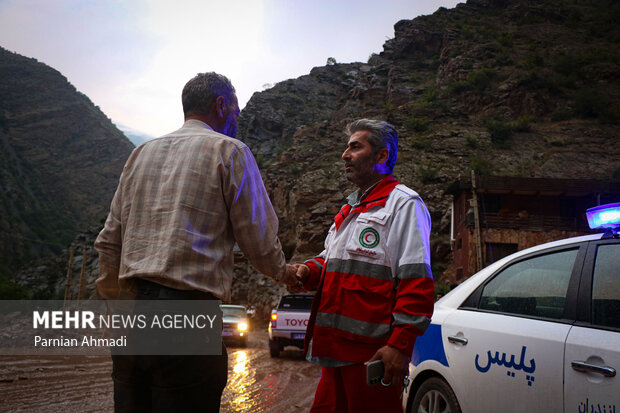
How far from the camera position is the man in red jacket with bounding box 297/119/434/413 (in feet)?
6.50

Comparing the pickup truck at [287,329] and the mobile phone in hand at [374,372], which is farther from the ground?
the mobile phone in hand at [374,372]

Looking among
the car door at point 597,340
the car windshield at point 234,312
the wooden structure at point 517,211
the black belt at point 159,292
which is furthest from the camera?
the wooden structure at point 517,211

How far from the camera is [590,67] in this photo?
5225 centimetres

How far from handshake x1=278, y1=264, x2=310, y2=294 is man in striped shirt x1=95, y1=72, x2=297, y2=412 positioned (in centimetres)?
12

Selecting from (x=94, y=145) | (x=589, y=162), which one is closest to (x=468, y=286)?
(x=589, y=162)

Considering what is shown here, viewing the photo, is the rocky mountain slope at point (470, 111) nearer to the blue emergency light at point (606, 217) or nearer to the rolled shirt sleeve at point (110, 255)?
the blue emergency light at point (606, 217)

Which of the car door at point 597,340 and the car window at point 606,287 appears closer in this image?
the car door at point 597,340

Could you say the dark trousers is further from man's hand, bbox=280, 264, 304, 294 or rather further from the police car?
the police car

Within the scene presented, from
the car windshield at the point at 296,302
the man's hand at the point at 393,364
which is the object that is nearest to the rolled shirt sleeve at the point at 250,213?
the man's hand at the point at 393,364

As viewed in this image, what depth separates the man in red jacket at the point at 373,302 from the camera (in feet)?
6.50

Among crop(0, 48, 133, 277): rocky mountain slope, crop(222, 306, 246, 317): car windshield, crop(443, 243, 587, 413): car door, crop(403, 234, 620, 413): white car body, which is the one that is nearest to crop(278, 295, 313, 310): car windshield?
crop(222, 306, 246, 317): car windshield

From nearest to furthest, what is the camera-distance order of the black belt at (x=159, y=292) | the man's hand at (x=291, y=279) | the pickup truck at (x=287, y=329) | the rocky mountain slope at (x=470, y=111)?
the black belt at (x=159, y=292)
the man's hand at (x=291, y=279)
the pickup truck at (x=287, y=329)
the rocky mountain slope at (x=470, y=111)

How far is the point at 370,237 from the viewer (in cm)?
229

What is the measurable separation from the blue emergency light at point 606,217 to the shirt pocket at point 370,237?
1.30 m
